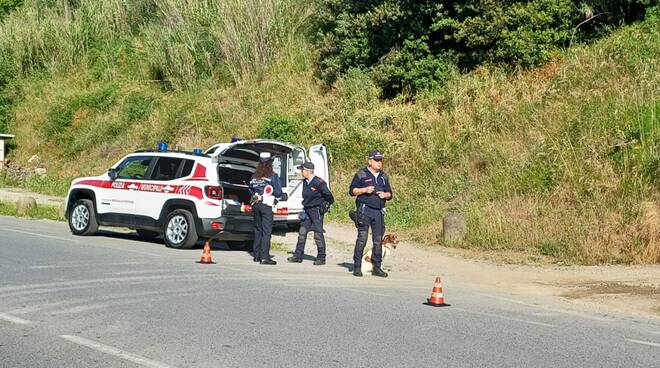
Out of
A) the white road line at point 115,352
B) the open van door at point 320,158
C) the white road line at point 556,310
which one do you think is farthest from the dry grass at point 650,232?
the white road line at point 115,352

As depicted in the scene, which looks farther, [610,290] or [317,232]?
[317,232]

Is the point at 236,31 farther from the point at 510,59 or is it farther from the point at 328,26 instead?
the point at 510,59

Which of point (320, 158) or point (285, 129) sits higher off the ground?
point (285, 129)

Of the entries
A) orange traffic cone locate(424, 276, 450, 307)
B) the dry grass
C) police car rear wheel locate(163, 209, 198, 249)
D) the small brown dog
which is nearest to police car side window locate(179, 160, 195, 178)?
police car rear wheel locate(163, 209, 198, 249)

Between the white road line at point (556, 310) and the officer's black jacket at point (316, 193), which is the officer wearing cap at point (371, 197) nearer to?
the officer's black jacket at point (316, 193)

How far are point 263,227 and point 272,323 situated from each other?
5285mm

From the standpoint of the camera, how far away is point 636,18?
22438 mm

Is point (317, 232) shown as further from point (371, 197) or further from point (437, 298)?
point (437, 298)

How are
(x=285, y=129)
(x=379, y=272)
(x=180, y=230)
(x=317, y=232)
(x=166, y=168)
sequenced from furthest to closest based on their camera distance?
1. (x=285, y=129)
2. (x=166, y=168)
3. (x=180, y=230)
4. (x=317, y=232)
5. (x=379, y=272)

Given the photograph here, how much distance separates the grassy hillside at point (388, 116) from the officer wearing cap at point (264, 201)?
388 cm

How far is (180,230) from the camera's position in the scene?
15.4 meters

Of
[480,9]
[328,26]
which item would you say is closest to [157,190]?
[480,9]

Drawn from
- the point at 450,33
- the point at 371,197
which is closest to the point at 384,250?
the point at 371,197

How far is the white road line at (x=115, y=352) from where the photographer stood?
6.81 meters
